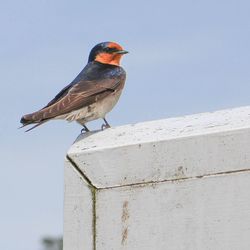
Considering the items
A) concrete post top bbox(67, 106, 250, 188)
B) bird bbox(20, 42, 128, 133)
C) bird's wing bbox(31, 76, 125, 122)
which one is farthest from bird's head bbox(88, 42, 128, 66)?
concrete post top bbox(67, 106, 250, 188)

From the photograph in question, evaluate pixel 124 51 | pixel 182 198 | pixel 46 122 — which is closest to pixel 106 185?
pixel 182 198

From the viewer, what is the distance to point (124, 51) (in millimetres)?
7430

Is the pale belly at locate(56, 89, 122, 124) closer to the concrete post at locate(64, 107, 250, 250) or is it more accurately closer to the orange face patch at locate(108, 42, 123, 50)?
the orange face patch at locate(108, 42, 123, 50)

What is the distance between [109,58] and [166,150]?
3.95m

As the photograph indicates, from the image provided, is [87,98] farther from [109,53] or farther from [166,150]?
[166,150]

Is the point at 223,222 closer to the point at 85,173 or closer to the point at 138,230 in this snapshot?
the point at 138,230

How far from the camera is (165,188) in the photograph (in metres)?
3.53

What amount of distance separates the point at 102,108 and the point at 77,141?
2366 mm

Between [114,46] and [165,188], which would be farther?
[114,46]

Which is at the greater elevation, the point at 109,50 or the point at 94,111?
the point at 109,50

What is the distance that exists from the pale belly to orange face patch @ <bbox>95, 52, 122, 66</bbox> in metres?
0.90

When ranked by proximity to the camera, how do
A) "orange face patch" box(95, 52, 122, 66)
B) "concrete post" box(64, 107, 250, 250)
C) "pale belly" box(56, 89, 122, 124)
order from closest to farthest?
"concrete post" box(64, 107, 250, 250) → "pale belly" box(56, 89, 122, 124) → "orange face patch" box(95, 52, 122, 66)

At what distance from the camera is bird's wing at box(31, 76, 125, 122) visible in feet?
19.2

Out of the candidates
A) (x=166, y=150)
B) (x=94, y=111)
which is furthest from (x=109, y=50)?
(x=166, y=150)
